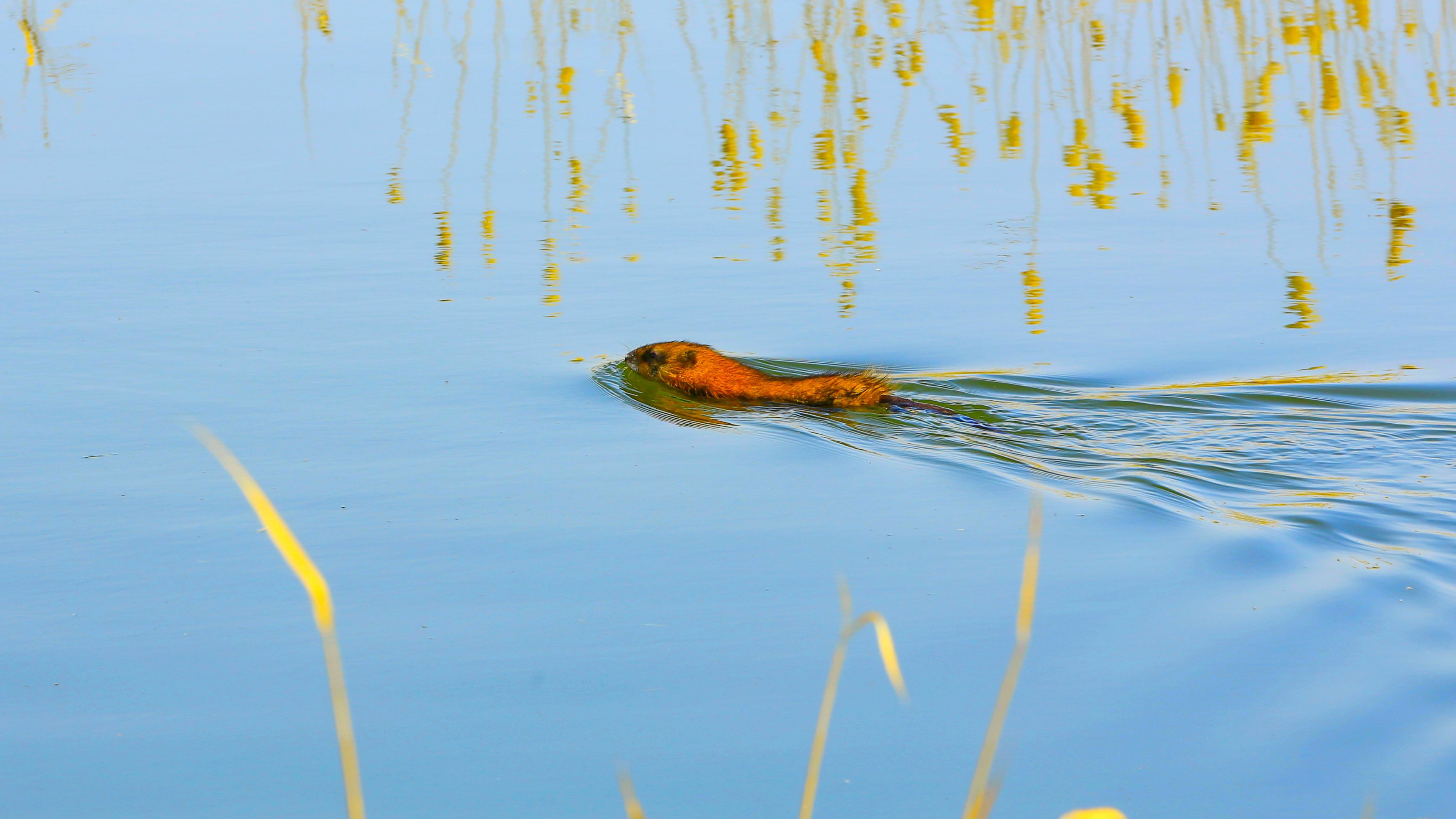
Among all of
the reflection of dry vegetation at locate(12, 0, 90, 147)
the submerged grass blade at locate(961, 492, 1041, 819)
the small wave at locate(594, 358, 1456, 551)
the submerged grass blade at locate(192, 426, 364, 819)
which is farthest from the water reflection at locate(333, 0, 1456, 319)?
the submerged grass blade at locate(192, 426, 364, 819)

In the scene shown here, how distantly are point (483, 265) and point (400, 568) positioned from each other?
306 centimetres

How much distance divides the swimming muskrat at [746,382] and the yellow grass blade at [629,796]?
113 inches

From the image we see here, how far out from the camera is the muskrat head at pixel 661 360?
568cm

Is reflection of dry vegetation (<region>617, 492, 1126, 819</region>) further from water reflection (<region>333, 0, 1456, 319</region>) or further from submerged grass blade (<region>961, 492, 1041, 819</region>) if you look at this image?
water reflection (<region>333, 0, 1456, 319</region>)

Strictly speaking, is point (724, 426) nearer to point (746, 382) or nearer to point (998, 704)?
point (746, 382)

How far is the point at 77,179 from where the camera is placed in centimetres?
777

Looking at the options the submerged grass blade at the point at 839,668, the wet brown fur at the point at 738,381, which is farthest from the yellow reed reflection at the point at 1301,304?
the submerged grass blade at the point at 839,668

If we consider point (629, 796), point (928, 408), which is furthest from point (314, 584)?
point (928, 408)

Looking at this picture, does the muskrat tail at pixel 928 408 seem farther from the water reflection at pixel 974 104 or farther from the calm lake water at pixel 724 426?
the water reflection at pixel 974 104

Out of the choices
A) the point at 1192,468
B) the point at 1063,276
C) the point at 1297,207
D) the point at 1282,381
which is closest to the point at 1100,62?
the point at 1297,207

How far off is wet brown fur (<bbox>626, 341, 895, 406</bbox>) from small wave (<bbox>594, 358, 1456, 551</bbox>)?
5cm

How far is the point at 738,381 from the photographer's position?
5.77m

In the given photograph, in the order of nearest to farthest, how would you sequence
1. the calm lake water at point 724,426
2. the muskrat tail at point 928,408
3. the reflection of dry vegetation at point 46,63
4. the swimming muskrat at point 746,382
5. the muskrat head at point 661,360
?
the calm lake water at point 724,426
the muskrat tail at point 928,408
the swimming muskrat at point 746,382
the muskrat head at point 661,360
the reflection of dry vegetation at point 46,63

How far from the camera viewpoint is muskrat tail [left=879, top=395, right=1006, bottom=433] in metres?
5.37
